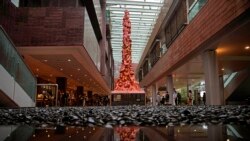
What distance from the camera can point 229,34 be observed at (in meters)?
14.0

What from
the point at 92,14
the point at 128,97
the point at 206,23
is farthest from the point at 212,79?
the point at 128,97

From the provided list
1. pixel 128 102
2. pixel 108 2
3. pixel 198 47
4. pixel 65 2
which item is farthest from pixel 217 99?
pixel 108 2

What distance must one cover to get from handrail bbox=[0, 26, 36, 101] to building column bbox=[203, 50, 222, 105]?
10.9 metres

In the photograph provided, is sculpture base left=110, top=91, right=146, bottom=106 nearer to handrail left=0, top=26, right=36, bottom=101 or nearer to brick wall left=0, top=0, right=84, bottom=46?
brick wall left=0, top=0, right=84, bottom=46

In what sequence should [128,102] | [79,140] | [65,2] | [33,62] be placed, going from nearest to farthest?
[79,140] < [65,2] < [33,62] < [128,102]

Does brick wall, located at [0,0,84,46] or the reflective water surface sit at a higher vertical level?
brick wall, located at [0,0,84,46]

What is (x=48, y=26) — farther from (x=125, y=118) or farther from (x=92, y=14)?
(x=125, y=118)

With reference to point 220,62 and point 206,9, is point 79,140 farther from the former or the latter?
point 220,62

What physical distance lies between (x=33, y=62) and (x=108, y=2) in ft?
73.0

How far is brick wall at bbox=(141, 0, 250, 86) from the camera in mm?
11127

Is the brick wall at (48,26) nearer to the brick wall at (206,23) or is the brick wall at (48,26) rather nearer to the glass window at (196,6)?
the brick wall at (206,23)

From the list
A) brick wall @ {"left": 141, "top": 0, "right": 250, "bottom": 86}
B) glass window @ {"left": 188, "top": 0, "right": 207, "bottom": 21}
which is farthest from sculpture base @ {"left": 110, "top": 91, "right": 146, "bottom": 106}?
glass window @ {"left": 188, "top": 0, "right": 207, "bottom": 21}

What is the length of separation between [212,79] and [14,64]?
11429 millimetres

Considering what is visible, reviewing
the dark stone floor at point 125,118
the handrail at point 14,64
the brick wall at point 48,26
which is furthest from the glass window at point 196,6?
the handrail at point 14,64
